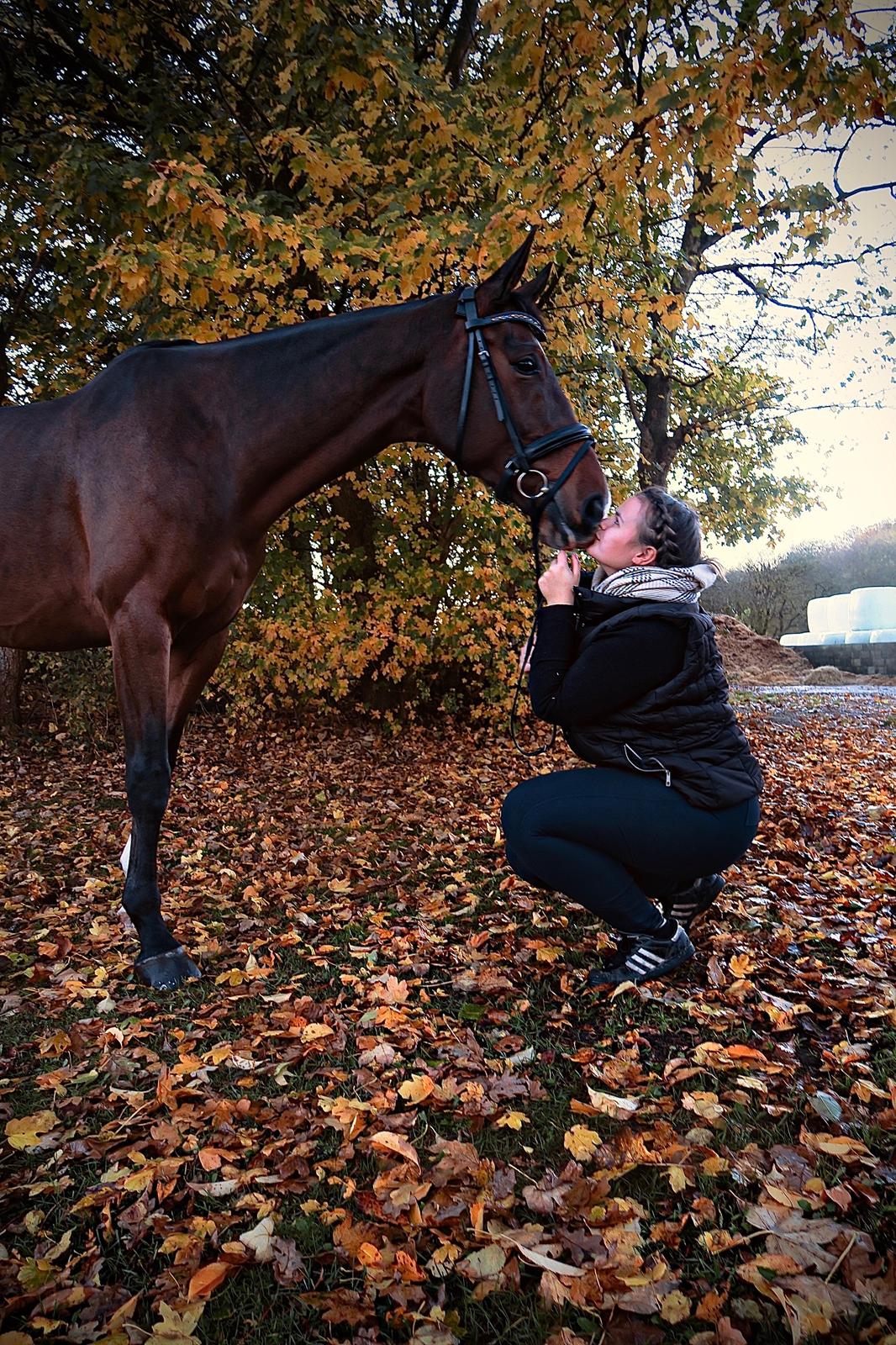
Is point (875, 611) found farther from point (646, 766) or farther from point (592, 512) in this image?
point (646, 766)

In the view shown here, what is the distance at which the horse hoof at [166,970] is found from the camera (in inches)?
124

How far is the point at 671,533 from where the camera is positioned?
284 centimetres

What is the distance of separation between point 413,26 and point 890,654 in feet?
55.4

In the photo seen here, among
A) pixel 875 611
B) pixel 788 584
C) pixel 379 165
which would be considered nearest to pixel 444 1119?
pixel 379 165

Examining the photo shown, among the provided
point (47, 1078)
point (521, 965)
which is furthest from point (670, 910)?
point (47, 1078)

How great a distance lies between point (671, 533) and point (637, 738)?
0.75 meters

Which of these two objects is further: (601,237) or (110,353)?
(110,353)

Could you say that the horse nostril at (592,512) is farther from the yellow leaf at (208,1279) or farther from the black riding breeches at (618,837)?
the yellow leaf at (208,1279)

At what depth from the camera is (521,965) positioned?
10.6 ft

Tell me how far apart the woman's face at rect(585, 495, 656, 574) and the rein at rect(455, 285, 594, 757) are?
0.93 feet

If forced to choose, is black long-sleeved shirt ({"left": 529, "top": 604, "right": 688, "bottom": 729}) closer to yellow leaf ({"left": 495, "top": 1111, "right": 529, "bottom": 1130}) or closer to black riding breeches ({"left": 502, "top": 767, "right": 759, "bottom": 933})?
black riding breeches ({"left": 502, "top": 767, "right": 759, "bottom": 933})

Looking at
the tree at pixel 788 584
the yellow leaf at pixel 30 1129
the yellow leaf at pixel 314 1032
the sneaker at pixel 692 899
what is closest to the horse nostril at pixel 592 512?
the sneaker at pixel 692 899

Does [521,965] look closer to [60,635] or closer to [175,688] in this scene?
[175,688]

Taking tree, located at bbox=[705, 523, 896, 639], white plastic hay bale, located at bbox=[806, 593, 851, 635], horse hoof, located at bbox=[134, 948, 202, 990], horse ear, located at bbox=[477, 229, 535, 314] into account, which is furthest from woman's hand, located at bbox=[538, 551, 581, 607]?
tree, located at bbox=[705, 523, 896, 639]
